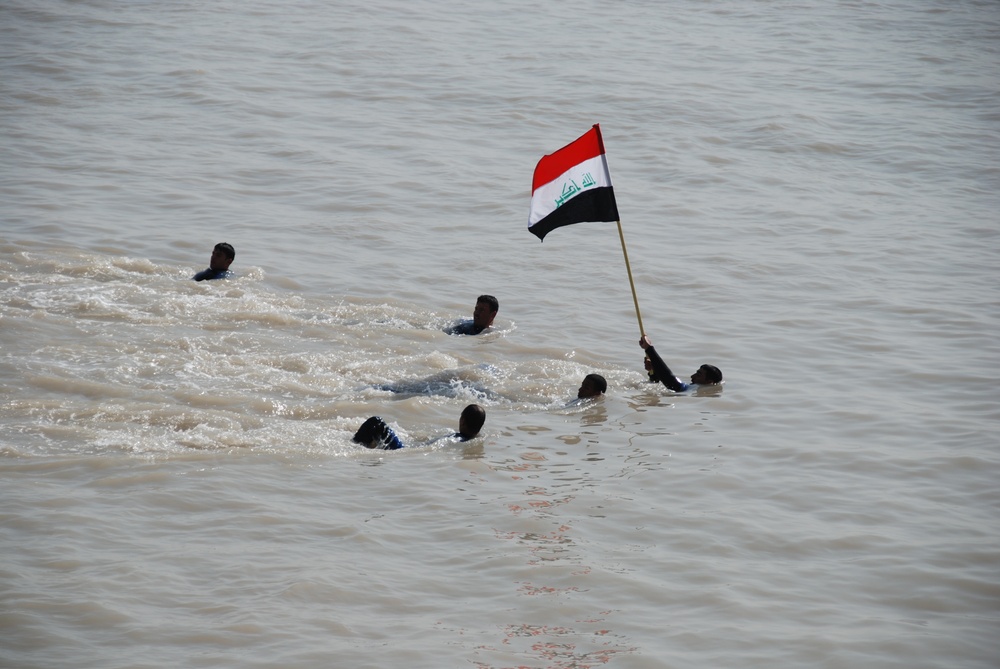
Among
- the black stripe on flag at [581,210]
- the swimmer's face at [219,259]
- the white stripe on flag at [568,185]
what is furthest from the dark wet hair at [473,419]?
Result: the swimmer's face at [219,259]

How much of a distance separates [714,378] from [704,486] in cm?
253

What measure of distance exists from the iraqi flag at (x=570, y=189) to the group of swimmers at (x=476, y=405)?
1411mm

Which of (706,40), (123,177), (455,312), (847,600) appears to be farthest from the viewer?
(706,40)

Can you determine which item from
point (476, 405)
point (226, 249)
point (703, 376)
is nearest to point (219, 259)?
point (226, 249)

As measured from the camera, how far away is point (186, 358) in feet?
38.2

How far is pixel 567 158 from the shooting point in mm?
11180

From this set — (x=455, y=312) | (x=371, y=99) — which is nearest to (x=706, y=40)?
(x=371, y=99)

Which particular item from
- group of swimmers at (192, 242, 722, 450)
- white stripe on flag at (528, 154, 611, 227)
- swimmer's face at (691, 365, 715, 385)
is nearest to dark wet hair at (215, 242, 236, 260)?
group of swimmers at (192, 242, 722, 450)

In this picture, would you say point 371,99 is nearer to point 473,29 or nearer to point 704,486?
point 473,29

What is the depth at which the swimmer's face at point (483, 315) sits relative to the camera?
42.5 feet

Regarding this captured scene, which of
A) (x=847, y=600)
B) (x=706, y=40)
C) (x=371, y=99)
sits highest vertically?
(x=706, y=40)

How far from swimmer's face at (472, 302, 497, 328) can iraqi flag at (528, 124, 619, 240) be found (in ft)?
6.53

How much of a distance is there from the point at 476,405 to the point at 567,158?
2.74 m

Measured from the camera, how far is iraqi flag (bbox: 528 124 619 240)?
11.1 metres
